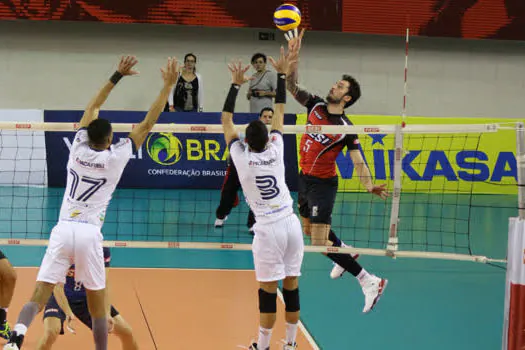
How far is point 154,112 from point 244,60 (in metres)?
11.3

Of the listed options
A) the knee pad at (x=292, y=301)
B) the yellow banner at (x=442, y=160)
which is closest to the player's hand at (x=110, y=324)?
the knee pad at (x=292, y=301)

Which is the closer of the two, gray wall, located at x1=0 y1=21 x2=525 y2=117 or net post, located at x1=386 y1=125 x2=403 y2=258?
net post, located at x1=386 y1=125 x2=403 y2=258

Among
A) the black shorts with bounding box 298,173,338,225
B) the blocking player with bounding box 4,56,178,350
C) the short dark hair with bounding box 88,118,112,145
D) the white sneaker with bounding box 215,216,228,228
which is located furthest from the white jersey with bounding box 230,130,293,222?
the white sneaker with bounding box 215,216,228,228

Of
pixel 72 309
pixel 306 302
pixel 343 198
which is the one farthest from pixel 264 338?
pixel 343 198

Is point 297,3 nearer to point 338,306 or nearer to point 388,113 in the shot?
point 388,113

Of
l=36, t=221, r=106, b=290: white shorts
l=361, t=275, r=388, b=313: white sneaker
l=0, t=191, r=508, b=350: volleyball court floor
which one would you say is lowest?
l=0, t=191, r=508, b=350: volleyball court floor

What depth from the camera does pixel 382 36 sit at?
54.3ft

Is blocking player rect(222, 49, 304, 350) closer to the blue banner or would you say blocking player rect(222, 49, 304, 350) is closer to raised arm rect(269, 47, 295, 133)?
raised arm rect(269, 47, 295, 133)

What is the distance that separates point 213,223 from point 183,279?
10.4ft

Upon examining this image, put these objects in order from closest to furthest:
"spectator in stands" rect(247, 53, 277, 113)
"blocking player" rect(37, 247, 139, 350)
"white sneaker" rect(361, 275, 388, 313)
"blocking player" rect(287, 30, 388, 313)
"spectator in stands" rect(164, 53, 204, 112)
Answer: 1. "blocking player" rect(37, 247, 139, 350)
2. "white sneaker" rect(361, 275, 388, 313)
3. "blocking player" rect(287, 30, 388, 313)
4. "spectator in stands" rect(247, 53, 277, 113)
5. "spectator in stands" rect(164, 53, 204, 112)

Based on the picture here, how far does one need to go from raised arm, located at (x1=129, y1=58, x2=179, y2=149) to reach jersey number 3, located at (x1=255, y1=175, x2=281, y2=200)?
0.96m

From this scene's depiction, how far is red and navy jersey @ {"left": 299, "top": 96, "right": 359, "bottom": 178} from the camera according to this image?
281 inches

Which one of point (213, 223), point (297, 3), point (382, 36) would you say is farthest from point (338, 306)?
point (382, 36)

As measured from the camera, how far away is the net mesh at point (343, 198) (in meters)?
9.87
